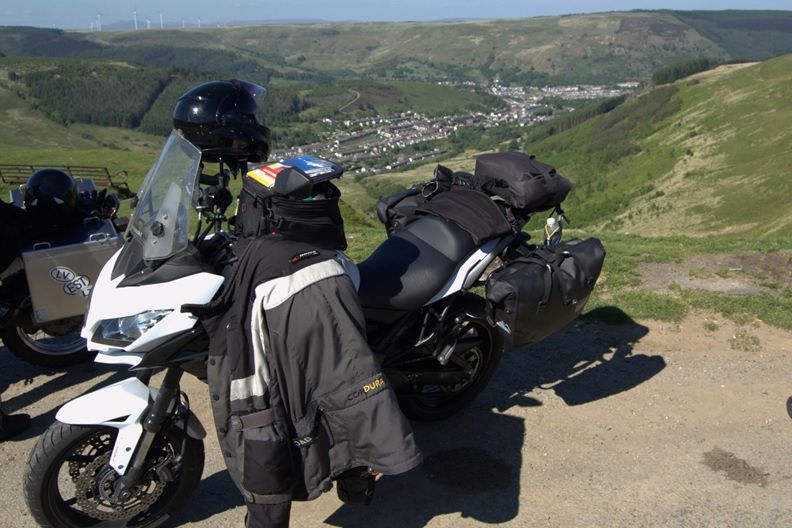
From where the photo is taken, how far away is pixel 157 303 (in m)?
3.54

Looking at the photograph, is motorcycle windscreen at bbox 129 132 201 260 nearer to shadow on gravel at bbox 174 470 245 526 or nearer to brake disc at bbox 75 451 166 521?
brake disc at bbox 75 451 166 521

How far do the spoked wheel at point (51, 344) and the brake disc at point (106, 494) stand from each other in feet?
9.08

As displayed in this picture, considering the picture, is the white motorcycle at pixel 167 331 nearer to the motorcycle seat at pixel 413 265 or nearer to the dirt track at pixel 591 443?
the motorcycle seat at pixel 413 265

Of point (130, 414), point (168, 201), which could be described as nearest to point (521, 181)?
point (168, 201)

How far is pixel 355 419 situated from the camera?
364 cm

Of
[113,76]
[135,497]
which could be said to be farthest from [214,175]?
[113,76]

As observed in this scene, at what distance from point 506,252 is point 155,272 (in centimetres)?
285

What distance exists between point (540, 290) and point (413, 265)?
987mm

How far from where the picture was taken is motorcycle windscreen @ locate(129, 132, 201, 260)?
3.64 meters

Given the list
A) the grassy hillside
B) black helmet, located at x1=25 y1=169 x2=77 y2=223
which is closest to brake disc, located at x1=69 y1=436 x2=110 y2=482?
black helmet, located at x1=25 y1=169 x2=77 y2=223

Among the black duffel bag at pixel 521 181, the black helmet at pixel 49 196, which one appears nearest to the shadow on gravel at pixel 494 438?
the black duffel bag at pixel 521 181

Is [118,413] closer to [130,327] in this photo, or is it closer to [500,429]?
[130,327]

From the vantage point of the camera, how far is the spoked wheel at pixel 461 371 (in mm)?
5309

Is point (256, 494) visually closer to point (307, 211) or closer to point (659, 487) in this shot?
point (307, 211)
